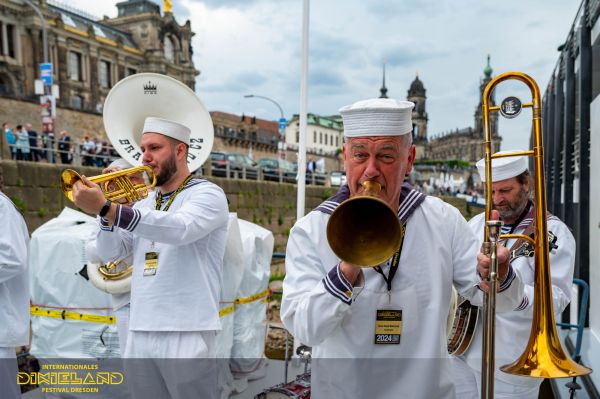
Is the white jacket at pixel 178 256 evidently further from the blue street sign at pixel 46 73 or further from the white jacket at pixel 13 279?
the blue street sign at pixel 46 73

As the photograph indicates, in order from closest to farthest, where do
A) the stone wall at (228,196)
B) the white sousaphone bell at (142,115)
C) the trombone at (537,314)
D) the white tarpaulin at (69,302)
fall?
1. the trombone at (537,314)
2. the white sousaphone bell at (142,115)
3. the white tarpaulin at (69,302)
4. the stone wall at (228,196)

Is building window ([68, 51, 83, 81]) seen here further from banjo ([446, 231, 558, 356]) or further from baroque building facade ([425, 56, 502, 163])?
baroque building facade ([425, 56, 502, 163])

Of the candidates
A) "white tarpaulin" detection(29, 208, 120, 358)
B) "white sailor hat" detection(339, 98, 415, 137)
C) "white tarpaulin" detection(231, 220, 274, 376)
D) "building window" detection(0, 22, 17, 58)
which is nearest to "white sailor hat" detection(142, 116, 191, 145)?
"white tarpaulin" detection(29, 208, 120, 358)

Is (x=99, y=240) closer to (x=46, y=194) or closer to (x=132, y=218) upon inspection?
(x=132, y=218)

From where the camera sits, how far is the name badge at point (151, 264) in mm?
2977

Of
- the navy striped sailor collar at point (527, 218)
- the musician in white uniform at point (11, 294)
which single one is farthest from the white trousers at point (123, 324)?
the navy striped sailor collar at point (527, 218)

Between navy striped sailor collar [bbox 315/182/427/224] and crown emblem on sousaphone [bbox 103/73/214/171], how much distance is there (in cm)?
196

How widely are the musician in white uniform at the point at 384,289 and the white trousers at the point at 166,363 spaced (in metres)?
1.13

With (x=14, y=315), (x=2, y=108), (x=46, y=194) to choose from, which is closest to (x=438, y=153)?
(x=2, y=108)

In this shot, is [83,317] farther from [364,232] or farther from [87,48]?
[87,48]

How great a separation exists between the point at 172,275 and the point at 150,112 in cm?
148

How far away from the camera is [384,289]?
1.90 metres

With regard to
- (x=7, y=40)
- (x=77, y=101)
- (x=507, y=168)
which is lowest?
(x=507, y=168)

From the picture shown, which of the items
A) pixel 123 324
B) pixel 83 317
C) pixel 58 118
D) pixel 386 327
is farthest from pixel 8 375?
→ pixel 58 118
